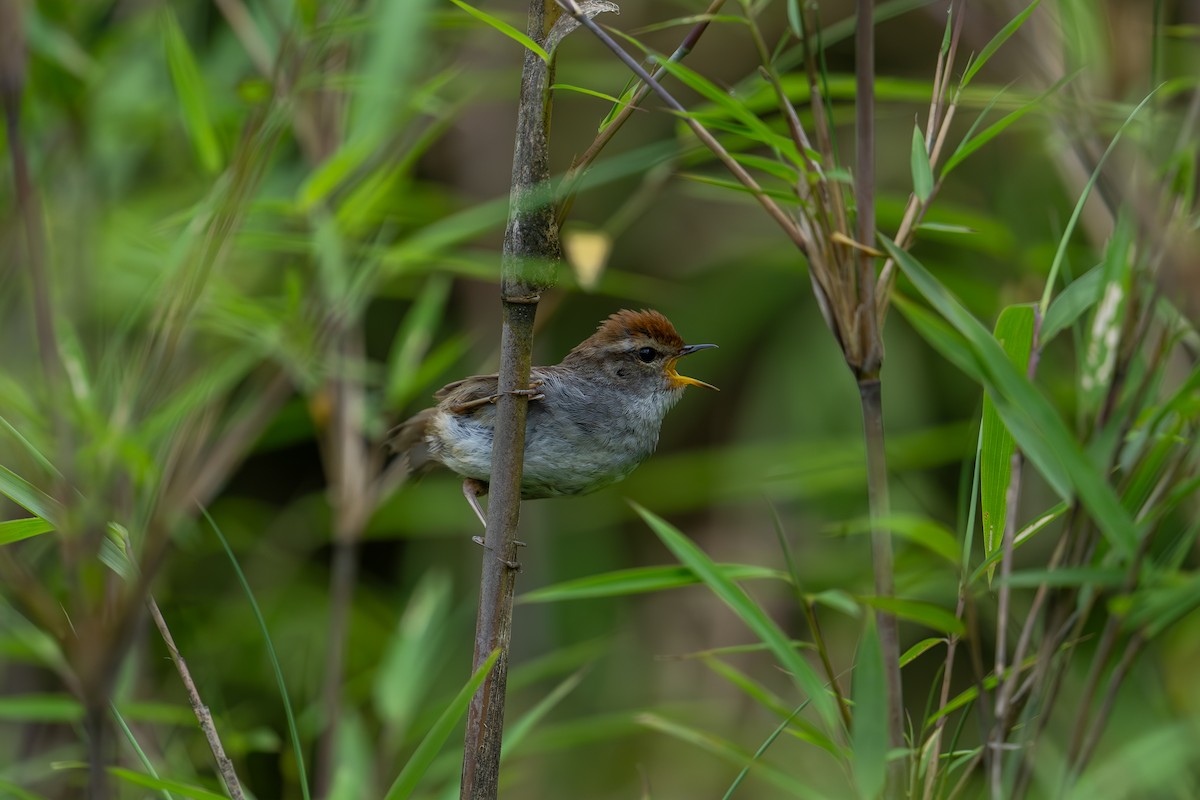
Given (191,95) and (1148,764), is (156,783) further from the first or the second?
(191,95)

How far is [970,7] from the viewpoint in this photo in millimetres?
1899

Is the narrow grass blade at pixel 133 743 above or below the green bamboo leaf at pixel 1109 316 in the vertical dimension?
below

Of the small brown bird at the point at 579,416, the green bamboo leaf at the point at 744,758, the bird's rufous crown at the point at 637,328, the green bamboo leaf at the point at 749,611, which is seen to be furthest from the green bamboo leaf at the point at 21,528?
the bird's rufous crown at the point at 637,328

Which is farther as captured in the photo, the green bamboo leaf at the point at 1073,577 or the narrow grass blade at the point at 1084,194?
the narrow grass blade at the point at 1084,194

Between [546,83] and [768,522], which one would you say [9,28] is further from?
[768,522]

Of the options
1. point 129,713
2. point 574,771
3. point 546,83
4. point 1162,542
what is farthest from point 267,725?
point 546,83

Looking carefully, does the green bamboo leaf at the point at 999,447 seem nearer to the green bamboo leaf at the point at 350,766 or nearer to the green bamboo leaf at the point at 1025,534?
the green bamboo leaf at the point at 1025,534

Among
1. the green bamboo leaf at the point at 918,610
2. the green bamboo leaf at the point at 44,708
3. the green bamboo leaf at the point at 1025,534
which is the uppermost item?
the green bamboo leaf at the point at 918,610


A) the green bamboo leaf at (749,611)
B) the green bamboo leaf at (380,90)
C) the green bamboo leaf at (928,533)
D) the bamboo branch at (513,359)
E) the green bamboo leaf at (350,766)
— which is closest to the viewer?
the green bamboo leaf at (928,533)

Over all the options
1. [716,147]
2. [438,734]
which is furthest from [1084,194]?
[438,734]

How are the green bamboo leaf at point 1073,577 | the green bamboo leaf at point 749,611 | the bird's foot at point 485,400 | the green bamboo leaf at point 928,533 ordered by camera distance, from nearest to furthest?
the green bamboo leaf at point 1073,577 → the green bamboo leaf at point 928,533 → the green bamboo leaf at point 749,611 → the bird's foot at point 485,400

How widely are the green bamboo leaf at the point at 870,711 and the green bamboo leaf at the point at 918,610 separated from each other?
0.21 feet

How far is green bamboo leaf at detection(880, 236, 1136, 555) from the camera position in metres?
1.35

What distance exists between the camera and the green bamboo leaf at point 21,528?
167 cm
